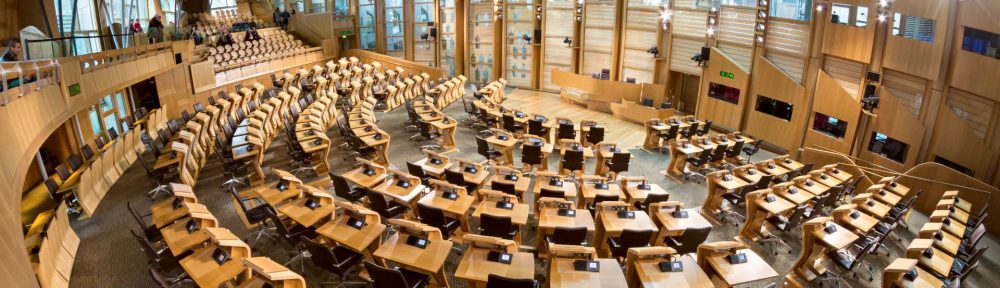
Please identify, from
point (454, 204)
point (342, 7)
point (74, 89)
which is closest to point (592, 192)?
point (454, 204)

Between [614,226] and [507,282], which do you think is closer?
[507,282]

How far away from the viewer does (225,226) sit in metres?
9.37

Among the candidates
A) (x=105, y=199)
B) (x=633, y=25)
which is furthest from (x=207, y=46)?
(x=633, y=25)

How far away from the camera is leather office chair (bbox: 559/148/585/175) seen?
11828 mm

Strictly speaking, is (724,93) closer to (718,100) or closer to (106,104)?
(718,100)

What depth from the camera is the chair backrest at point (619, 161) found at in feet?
38.2

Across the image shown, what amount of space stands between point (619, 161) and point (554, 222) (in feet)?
13.6

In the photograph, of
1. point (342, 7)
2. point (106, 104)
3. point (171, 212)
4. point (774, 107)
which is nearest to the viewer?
point (171, 212)

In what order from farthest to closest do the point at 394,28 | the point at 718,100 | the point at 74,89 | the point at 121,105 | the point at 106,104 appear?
the point at 394,28 → the point at 718,100 → the point at 121,105 → the point at 106,104 → the point at 74,89

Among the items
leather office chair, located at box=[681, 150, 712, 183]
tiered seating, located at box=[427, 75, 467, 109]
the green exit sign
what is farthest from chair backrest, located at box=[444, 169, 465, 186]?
tiered seating, located at box=[427, 75, 467, 109]

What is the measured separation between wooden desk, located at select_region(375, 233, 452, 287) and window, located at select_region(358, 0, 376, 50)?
2075 cm

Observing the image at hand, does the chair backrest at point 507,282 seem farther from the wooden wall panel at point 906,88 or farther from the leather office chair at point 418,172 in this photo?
the wooden wall panel at point 906,88

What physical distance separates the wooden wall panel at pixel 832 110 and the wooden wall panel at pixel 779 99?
0.31 m

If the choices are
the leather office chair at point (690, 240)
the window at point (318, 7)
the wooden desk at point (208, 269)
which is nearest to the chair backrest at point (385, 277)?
the wooden desk at point (208, 269)
